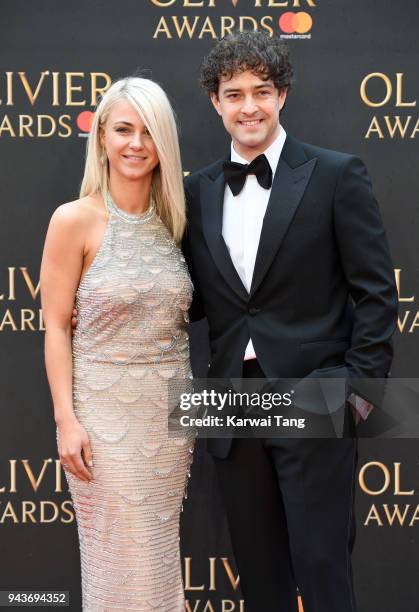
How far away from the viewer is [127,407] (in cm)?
230

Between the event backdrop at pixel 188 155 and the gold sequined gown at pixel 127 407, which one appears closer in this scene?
the gold sequined gown at pixel 127 407

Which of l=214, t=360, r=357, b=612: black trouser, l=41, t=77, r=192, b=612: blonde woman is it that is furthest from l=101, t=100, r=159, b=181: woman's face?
l=214, t=360, r=357, b=612: black trouser

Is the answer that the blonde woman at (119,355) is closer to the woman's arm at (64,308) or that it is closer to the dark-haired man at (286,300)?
the woman's arm at (64,308)

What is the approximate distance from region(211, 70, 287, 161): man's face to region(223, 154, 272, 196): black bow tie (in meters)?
0.06

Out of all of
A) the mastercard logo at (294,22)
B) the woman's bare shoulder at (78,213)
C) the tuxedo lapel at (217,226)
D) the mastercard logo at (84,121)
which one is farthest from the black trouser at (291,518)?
the mastercard logo at (294,22)

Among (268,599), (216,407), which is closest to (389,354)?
(216,407)

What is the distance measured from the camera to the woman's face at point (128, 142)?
2.31 meters

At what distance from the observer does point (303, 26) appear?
299cm

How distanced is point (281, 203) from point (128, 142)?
49 centimetres

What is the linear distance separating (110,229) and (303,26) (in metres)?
1.25

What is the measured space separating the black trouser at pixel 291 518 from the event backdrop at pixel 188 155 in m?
0.82

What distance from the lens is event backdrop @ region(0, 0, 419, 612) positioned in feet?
9.80

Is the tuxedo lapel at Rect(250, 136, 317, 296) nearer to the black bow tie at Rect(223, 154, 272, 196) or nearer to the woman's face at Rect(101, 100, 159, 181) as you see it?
the black bow tie at Rect(223, 154, 272, 196)

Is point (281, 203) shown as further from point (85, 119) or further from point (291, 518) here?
point (85, 119)
